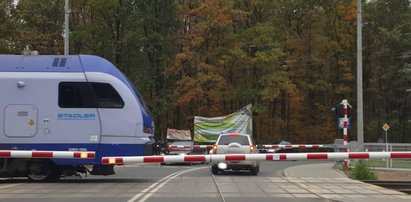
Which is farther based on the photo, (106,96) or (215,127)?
(215,127)

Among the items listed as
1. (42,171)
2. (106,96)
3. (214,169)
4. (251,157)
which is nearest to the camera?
(251,157)

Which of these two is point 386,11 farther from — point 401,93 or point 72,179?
point 72,179

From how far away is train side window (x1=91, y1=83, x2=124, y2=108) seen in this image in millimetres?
18719

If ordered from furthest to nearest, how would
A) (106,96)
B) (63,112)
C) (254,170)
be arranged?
(254,170), (106,96), (63,112)

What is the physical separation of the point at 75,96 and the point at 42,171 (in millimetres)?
2666

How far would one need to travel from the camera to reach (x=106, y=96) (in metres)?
18.8

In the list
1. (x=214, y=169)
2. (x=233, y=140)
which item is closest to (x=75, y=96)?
(x=233, y=140)

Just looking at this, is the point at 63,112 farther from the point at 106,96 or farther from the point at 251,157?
the point at 251,157

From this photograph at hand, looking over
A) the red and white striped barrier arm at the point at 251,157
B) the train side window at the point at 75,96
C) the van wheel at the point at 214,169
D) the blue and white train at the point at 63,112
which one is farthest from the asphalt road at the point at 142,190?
the van wheel at the point at 214,169

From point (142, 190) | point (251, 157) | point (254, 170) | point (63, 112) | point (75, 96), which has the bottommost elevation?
point (142, 190)

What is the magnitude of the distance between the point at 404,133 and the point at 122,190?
2021 inches

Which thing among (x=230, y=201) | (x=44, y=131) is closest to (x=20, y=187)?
(x=44, y=131)

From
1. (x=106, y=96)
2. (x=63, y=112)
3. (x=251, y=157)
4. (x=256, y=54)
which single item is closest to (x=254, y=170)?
(x=251, y=157)

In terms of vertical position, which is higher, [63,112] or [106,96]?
[106,96]
